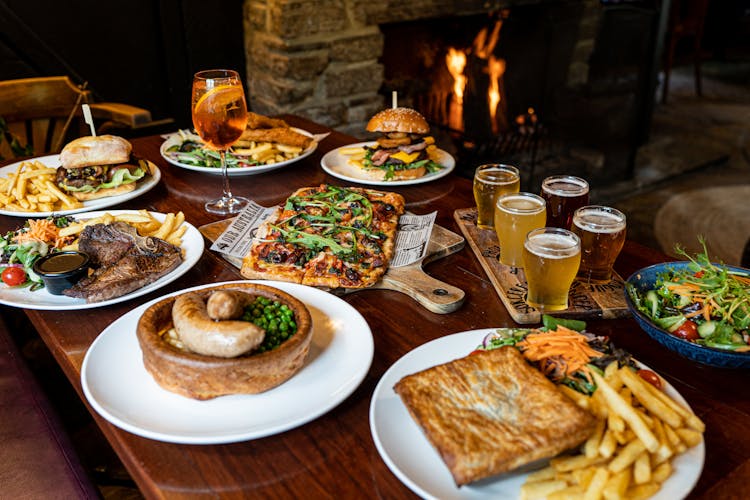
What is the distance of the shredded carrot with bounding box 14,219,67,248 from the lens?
1.72 meters

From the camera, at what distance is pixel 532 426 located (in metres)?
0.99

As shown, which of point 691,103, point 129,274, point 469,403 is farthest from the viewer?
point 691,103

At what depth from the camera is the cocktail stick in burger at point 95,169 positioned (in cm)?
207

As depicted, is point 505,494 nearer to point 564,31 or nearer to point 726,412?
point 726,412

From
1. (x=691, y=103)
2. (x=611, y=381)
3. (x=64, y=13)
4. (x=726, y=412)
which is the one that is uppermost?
(x=64, y=13)

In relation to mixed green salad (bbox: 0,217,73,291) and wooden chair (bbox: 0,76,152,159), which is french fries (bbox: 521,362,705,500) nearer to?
mixed green salad (bbox: 0,217,73,291)

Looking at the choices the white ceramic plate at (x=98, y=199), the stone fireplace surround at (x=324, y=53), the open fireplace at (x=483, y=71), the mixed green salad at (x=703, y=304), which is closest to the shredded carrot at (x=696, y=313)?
the mixed green salad at (x=703, y=304)

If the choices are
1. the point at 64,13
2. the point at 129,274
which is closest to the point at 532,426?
the point at 129,274

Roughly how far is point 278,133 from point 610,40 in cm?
423

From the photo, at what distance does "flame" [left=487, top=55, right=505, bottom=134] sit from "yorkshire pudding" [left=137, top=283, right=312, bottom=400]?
4414mm

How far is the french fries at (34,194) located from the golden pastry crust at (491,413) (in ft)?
4.65

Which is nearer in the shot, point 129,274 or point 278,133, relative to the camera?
point 129,274

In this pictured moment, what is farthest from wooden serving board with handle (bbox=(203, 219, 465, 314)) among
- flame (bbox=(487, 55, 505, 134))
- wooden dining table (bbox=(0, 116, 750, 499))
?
flame (bbox=(487, 55, 505, 134))

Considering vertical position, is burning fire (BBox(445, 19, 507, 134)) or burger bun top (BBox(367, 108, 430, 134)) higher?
burger bun top (BBox(367, 108, 430, 134))
